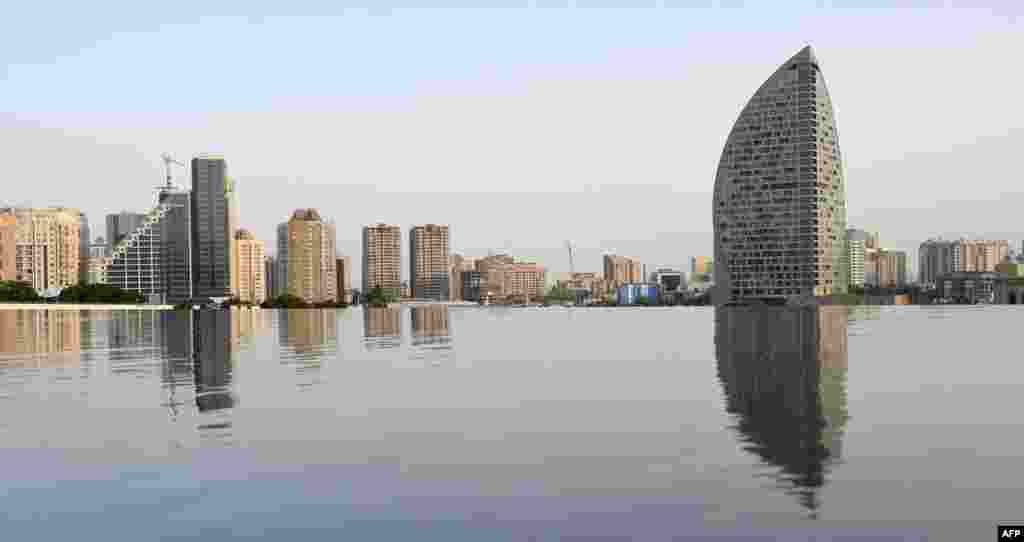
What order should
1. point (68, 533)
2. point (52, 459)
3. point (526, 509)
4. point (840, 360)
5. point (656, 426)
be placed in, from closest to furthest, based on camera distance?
point (68, 533) → point (526, 509) → point (52, 459) → point (656, 426) → point (840, 360)

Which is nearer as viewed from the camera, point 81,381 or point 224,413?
point 224,413

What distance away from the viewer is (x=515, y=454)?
1775cm

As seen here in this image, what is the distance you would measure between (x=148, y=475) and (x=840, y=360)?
33300 millimetres

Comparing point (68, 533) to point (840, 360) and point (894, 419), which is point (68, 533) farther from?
point (840, 360)

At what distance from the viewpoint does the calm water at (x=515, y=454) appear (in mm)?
12438

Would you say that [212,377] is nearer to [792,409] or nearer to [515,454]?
[515,454]

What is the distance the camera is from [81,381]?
109 ft

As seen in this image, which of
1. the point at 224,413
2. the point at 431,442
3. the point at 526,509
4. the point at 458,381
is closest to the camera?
the point at 526,509

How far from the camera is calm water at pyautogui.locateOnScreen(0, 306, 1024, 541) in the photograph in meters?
12.4

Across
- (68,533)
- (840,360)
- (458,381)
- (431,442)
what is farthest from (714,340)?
(68,533)
